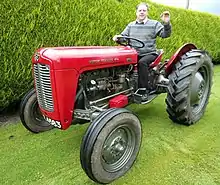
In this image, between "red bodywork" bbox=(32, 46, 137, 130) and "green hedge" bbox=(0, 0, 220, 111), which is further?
"green hedge" bbox=(0, 0, 220, 111)

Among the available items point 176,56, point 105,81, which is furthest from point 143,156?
point 176,56

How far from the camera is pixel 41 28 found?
4105 mm

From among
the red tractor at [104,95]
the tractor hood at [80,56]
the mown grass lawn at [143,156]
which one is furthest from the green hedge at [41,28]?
the tractor hood at [80,56]

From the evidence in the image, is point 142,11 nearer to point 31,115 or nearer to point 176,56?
point 176,56

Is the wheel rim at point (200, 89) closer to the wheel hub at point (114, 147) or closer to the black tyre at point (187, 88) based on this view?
the black tyre at point (187, 88)

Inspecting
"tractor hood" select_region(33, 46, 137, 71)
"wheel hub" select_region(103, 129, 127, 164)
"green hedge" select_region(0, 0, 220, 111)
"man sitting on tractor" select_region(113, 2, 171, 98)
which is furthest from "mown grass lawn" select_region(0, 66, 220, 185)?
"tractor hood" select_region(33, 46, 137, 71)

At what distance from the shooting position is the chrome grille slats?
8.30 ft

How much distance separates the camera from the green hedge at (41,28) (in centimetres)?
379

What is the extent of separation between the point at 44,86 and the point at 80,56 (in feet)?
1.49

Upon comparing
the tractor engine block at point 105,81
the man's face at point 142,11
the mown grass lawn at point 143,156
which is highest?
the man's face at point 142,11

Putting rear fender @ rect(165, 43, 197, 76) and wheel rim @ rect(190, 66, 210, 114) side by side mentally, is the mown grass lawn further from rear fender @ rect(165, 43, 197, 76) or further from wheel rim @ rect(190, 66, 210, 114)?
rear fender @ rect(165, 43, 197, 76)

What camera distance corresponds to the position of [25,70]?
4004 millimetres

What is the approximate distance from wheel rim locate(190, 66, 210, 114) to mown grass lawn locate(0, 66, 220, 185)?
9.0 inches

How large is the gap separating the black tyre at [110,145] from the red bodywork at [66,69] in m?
0.43
